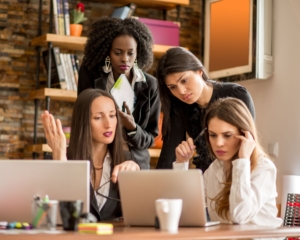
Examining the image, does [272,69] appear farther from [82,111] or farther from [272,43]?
[82,111]

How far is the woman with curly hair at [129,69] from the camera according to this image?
2980 mm

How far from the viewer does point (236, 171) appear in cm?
205

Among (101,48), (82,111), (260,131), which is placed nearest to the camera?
(82,111)

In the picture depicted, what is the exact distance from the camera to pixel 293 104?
381cm

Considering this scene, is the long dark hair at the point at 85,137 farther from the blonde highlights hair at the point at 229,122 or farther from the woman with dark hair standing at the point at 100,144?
the blonde highlights hair at the point at 229,122

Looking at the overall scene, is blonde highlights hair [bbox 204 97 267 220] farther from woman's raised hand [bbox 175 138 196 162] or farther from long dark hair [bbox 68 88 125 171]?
long dark hair [bbox 68 88 125 171]

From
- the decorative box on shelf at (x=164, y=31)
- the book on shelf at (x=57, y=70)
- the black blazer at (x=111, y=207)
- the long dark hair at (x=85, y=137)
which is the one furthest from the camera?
the decorative box on shelf at (x=164, y=31)

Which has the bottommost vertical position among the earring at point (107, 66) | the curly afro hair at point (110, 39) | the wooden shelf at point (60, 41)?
the earring at point (107, 66)

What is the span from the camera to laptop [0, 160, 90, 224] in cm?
178

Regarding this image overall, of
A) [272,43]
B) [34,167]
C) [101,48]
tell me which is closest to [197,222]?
[34,167]

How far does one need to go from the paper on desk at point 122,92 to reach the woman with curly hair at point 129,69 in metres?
0.04

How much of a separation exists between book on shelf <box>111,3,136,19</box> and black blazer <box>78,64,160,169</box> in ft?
3.37

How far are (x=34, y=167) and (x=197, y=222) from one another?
0.51 meters

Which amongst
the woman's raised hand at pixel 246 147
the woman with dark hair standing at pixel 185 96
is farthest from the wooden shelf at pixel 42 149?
the woman's raised hand at pixel 246 147
